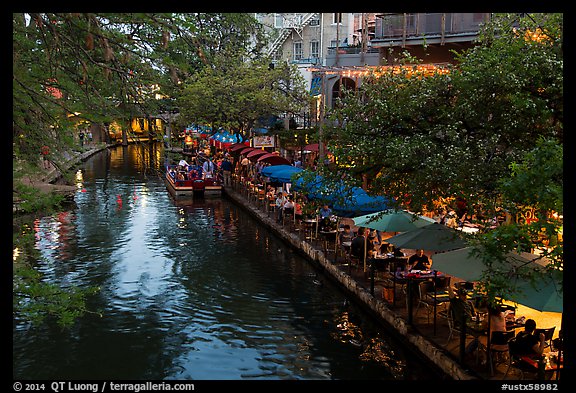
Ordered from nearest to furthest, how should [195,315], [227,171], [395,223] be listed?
[195,315], [395,223], [227,171]

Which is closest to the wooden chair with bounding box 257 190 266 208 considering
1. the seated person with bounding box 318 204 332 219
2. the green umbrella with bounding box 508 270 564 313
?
the seated person with bounding box 318 204 332 219

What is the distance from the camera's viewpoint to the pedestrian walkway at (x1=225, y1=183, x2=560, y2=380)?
37.9 ft

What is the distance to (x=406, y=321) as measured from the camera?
568 inches

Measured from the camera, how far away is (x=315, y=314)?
1709 centimetres

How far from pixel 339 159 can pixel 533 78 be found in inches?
203

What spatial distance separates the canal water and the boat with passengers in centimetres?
1024

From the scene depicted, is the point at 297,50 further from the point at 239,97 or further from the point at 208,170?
the point at 208,170

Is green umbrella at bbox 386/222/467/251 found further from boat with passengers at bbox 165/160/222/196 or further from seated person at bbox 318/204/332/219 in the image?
boat with passengers at bbox 165/160/222/196

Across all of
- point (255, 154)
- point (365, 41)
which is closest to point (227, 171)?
point (255, 154)

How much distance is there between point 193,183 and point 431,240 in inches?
1017

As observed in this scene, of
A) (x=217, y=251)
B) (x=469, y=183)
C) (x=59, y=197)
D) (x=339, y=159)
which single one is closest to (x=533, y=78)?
(x=469, y=183)

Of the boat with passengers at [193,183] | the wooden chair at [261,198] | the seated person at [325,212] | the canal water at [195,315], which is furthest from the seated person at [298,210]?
the boat with passengers at [193,183]

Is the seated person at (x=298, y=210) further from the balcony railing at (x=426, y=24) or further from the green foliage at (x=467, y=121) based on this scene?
the green foliage at (x=467, y=121)

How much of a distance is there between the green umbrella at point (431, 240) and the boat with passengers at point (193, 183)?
81.1 feet
